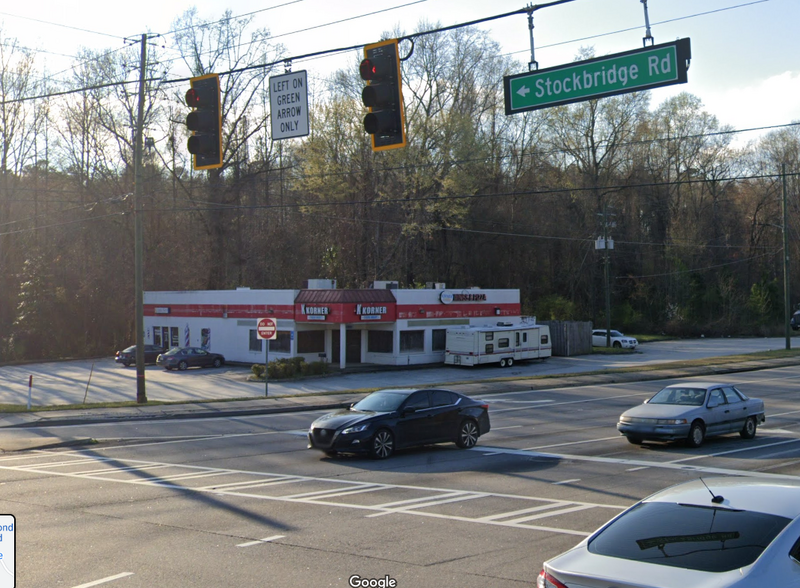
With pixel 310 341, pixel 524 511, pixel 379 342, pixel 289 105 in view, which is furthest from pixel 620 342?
pixel 524 511

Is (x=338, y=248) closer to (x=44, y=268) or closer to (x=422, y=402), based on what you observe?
(x=44, y=268)

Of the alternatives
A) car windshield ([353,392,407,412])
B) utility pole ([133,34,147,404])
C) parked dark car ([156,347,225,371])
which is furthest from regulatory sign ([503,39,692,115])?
parked dark car ([156,347,225,371])

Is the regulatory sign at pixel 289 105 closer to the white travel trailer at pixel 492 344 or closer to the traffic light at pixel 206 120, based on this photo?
the traffic light at pixel 206 120

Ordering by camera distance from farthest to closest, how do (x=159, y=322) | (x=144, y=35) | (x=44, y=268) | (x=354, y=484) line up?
1. (x=44, y=268)
2. (x=159, y=322)
3. (x=144, y=35)
4. (x=354, y=484)

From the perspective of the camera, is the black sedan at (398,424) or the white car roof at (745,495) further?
the black sedan at (398,424)

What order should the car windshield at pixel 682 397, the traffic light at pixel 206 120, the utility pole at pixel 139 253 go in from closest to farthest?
the traffic light at pixel 206 120
the car windshield at pixel 682 397
the utility pole at pixel 139 253

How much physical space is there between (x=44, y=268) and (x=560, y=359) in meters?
39.0

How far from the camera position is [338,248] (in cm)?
5819

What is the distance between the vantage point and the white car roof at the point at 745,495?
16.3ft

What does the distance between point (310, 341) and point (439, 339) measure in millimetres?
7947

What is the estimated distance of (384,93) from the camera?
11867 millimetres

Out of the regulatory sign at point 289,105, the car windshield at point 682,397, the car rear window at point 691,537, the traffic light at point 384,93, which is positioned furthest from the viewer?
the car windshield at point 682,397

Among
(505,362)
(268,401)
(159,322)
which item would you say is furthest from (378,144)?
(159,322)

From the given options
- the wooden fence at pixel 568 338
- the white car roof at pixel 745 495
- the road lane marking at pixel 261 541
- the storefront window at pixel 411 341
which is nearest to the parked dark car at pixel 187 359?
the storefront window at pixel 411 341
